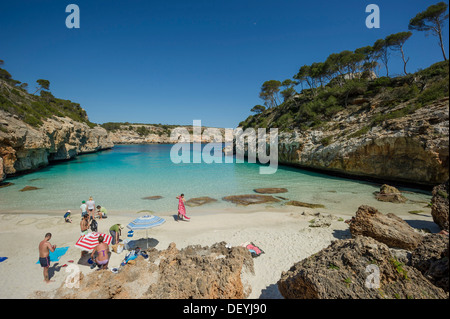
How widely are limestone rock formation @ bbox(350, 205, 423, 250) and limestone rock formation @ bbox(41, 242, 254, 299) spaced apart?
16.0 ft

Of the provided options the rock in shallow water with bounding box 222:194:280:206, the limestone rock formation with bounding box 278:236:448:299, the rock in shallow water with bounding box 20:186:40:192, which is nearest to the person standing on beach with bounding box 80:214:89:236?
the rock in shallow water with bounding box 222:194:280:206

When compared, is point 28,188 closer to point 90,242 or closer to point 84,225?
point 84,225

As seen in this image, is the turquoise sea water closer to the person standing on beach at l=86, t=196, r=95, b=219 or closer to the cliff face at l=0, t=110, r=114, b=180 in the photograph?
the cliff face at l=0, t=110, r=114, b=180

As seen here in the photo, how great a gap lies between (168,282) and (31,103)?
4451cm

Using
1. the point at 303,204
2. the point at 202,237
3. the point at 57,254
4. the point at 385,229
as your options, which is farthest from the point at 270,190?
the point at 57,254

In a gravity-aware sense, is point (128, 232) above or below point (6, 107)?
below

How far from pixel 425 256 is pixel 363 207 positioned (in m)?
4.23

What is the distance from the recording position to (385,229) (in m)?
6.51

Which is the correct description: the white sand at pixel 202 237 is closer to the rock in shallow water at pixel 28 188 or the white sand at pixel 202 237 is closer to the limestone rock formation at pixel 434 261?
the limestone rock formation at pixel 434 261

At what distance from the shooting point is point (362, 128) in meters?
21.0

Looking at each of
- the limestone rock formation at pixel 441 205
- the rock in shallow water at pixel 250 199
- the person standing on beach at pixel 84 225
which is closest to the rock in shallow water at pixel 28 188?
the person standing on beach at pixel 84 225
